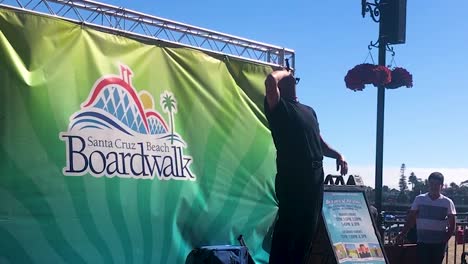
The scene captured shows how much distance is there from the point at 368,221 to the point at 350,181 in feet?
1.50

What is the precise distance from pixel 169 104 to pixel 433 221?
145 inches

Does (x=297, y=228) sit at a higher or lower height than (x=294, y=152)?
lower

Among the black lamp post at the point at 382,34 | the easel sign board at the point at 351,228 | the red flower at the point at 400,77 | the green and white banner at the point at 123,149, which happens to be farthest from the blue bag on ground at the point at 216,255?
the red flower at the point at 400,77

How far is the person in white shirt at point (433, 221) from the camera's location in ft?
25.4

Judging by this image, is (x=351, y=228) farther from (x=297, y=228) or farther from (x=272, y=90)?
(x=272, y=90)

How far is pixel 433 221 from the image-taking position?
25.6 ft

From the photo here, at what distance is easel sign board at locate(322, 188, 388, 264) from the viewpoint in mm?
6699

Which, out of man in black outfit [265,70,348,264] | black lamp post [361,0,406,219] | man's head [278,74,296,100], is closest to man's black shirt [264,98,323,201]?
man in black outfit [265,70,348,264]

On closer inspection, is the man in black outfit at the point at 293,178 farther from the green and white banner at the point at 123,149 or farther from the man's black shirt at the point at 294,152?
the green and white banner at the point at 123,149

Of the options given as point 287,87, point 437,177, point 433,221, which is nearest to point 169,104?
point 287,87

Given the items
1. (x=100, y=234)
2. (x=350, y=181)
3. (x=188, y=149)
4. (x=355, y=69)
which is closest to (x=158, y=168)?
(x=188, y=149)

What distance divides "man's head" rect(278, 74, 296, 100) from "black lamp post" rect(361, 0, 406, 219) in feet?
17.6

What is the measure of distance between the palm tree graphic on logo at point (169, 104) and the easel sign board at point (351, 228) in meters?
1.88

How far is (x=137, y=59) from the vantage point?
5.53 meters
